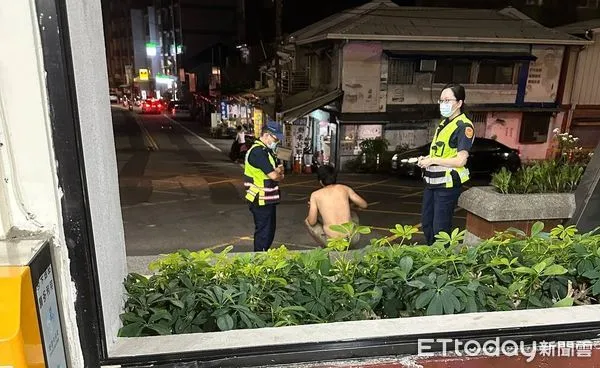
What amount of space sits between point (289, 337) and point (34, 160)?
1.11 m

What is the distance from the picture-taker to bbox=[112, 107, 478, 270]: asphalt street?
26.8ft

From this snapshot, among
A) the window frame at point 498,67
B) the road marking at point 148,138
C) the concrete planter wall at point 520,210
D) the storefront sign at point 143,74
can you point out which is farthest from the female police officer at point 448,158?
the storefront sign at point 143,74

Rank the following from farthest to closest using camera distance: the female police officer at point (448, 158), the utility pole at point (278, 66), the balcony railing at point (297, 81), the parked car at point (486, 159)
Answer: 1. the balcony railing at point (297, 81)
2. the utility pole at point (278, 66)
3. the parked car at point (486, 159)
4. the female police officer at point (448, 158)

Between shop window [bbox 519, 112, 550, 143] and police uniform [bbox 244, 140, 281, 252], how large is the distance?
16673 millimetres

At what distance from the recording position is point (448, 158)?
14.3 feet

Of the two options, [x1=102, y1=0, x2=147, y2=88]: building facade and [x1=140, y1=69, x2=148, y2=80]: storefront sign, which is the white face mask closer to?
[x1=140, y1=69, x2=148, y2=80]: storefront sign

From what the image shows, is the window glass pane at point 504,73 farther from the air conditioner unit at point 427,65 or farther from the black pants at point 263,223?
the black pants at point 263,223

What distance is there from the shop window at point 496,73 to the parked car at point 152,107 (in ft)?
127

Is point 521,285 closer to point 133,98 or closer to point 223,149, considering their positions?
point 223,149

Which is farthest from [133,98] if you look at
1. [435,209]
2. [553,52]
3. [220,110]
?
[435,209]

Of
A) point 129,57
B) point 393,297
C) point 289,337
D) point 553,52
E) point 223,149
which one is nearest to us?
point 289,337

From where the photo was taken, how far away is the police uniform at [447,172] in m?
4.33

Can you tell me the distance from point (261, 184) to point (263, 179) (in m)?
0.07

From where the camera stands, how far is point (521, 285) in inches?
85.7
